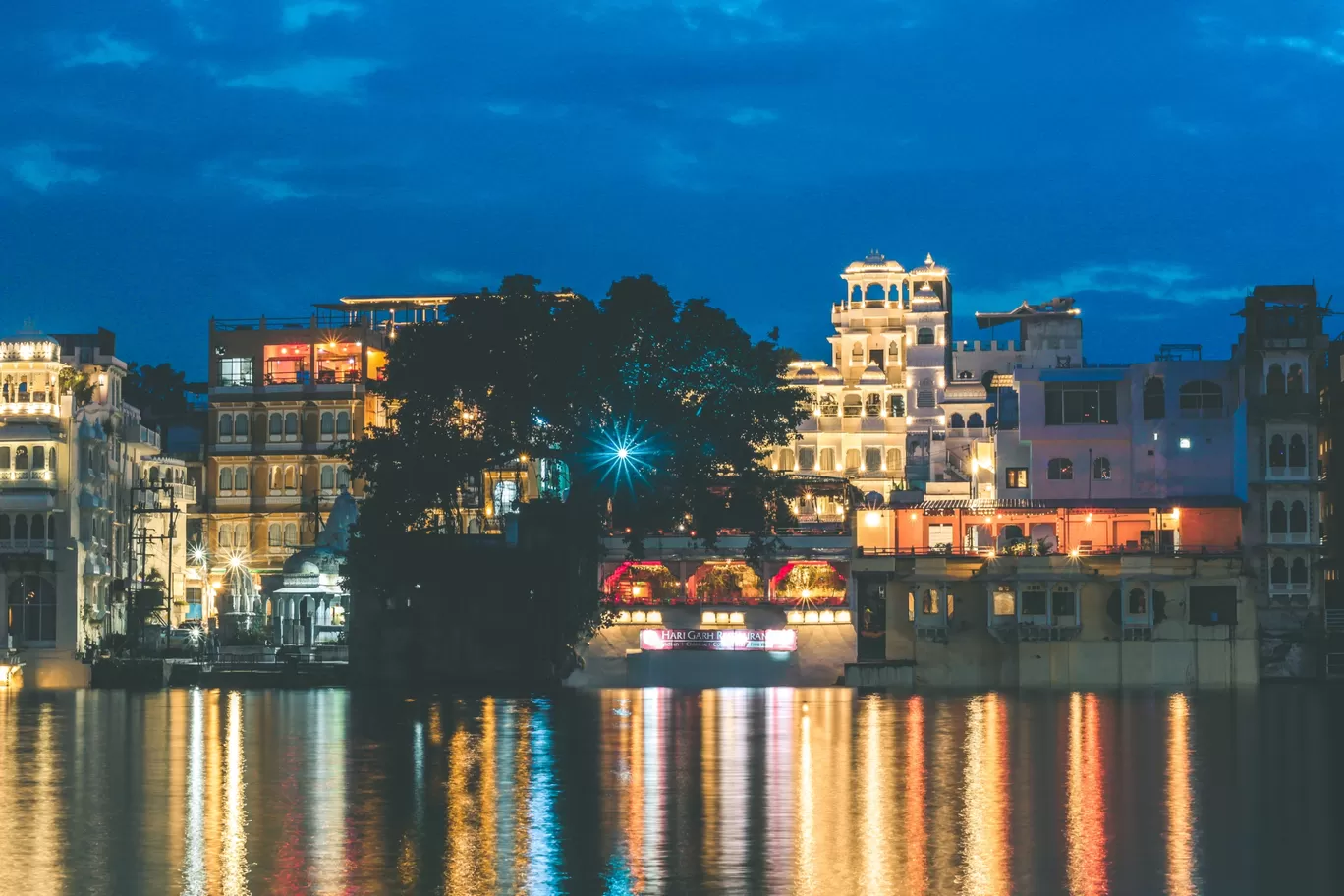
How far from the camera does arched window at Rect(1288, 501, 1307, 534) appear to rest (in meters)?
102

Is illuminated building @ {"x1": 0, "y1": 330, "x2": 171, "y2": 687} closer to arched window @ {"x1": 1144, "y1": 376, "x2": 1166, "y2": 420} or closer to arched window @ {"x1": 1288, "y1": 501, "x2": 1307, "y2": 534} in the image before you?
arched window @ {"x1": 1144, "y1": 376, "x2": 1166, "y2": 420}

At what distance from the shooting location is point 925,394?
143375mm

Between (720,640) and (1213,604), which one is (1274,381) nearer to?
(1213,604)

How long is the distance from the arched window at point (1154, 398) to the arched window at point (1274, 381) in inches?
266

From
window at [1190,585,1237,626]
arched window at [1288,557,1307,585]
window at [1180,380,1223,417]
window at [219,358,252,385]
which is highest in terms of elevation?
window at [219,358,252,385]

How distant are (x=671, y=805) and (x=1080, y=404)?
7333 centimetres

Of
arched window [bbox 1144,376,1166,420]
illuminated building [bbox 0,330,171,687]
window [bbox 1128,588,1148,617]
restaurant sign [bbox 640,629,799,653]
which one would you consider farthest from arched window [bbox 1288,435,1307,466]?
illuminated building [bbox 0,330,171,687]

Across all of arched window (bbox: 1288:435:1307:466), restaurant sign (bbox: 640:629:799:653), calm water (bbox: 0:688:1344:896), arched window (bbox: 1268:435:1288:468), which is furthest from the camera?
arched window (bbox: 1268:435:1288:468)

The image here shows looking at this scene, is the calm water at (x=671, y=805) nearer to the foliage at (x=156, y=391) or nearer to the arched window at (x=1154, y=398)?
the arched window at (x=1154, y=398)

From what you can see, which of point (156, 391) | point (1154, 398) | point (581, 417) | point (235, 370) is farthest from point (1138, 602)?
point (156, 391)

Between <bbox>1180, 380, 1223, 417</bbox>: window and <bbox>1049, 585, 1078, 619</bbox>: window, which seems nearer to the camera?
<bbox>1049, 585, 1078, 619</bbox>: window

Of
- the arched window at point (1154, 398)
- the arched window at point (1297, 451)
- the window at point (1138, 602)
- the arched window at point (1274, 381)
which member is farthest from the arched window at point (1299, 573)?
the arched window at point (1154, 398)

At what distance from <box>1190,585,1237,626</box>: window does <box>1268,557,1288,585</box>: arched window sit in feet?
12.0

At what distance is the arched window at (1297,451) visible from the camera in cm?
10181
